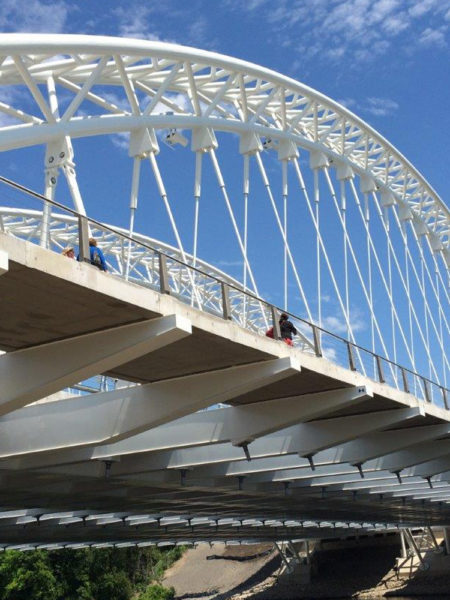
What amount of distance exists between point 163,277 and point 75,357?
2.00 metres

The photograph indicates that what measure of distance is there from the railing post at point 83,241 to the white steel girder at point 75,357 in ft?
4.95

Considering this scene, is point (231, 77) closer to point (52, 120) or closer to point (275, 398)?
point (52, 120)

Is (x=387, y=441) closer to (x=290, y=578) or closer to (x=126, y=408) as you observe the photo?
(x=126, y=408)

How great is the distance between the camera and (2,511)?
32.9 meters

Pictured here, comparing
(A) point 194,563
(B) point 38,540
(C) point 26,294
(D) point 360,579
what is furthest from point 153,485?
(A) point 194,563

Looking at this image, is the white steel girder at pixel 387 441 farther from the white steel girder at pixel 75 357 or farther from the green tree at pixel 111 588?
the green tree at pixel 111 588

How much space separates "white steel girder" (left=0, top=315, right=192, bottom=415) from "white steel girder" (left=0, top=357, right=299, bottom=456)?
346 cm

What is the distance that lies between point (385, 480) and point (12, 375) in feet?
87.1

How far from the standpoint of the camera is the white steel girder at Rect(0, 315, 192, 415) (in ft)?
→ 42.0

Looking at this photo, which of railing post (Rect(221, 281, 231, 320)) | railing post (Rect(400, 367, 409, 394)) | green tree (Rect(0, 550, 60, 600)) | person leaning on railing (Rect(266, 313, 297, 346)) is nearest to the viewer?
railing post (Rect(221, 281, 231, 320))

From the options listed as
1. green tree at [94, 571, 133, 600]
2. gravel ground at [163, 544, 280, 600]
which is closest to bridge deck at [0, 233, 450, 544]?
green tree at [94, 571, 133, 600]

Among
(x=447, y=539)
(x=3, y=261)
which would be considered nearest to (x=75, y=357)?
(x=3, y=261)

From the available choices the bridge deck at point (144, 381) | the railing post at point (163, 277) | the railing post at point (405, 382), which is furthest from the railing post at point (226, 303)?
the railing post at point (405, 382)

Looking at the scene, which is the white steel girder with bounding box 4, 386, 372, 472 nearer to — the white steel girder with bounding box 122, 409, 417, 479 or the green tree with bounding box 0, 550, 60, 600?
the white steel girder with bounding box 122, 409, 417, 479
